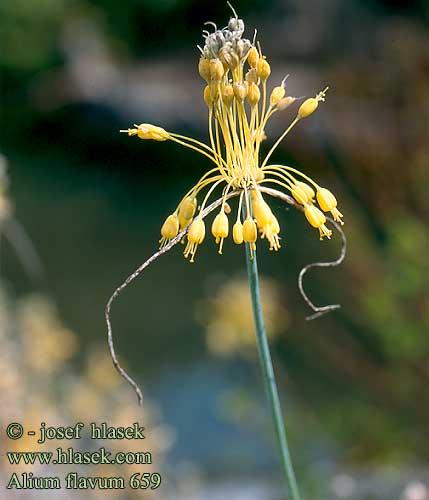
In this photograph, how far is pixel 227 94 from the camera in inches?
40.1

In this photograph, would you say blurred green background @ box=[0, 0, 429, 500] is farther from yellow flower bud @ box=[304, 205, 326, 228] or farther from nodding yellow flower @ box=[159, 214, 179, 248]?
nodding yellow flower @ box=[159, 214, 179, 248]

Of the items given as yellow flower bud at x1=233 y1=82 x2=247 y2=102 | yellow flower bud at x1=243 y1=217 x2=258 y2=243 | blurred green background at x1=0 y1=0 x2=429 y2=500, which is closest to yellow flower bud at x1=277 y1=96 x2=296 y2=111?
yellow flower bud at x1=233 y1=82 x2=247 y2=102

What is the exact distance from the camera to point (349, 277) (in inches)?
175

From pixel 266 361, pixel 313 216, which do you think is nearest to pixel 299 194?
pixel 313 216

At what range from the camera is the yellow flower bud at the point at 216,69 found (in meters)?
0.99

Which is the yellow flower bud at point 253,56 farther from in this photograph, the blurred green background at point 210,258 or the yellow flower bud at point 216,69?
the blurred green background at point 210,258

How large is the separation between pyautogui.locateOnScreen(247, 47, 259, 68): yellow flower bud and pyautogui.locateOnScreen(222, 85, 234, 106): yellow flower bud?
0.05 meters

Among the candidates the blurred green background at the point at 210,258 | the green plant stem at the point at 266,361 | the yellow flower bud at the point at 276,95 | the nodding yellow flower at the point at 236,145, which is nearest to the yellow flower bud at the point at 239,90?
the nodding yellow flower at the point at 236,145

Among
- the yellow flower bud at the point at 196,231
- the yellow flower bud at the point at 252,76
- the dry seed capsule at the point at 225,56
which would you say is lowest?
the yellow flower bud at the point at 196,231

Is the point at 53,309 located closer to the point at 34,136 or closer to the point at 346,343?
the point at 346,343

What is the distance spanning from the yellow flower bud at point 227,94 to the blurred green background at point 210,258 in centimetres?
83

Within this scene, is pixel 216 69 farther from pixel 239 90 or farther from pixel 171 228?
pixel 171 228

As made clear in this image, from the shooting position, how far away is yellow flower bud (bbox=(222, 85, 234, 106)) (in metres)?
1.01

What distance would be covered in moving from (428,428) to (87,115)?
9.05 meters
